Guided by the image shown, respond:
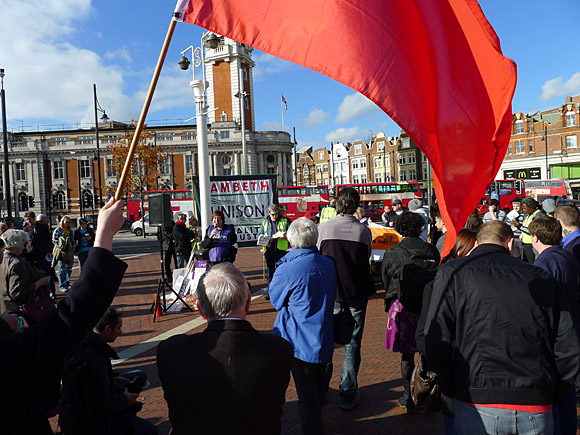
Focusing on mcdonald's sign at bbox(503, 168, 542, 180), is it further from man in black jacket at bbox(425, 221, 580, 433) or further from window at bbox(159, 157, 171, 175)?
man in black jacket at bbox(425, 221, 580, 433)

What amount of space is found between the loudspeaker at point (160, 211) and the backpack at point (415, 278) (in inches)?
223

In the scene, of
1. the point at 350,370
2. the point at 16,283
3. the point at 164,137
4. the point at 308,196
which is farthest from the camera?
the point at 164,137

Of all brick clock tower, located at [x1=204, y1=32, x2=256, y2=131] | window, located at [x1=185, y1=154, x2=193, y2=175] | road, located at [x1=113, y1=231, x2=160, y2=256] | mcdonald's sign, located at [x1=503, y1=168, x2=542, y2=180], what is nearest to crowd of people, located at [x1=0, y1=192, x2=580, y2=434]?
road, located at [x1=113, y1=231, x2=160, y2=256]

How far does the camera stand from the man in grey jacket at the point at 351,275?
4324 mm

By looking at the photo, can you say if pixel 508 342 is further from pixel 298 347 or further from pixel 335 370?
pixel 335 370

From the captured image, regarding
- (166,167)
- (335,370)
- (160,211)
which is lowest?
(335,370)

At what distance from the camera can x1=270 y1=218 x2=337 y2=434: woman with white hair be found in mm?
3494

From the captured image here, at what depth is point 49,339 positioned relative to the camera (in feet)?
5.24

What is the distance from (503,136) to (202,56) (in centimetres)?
911

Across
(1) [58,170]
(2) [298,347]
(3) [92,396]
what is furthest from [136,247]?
(1) [58,170]

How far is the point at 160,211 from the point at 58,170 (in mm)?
65691

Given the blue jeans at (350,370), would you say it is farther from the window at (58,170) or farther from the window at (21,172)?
the window at (21,172)

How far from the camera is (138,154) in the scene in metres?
46.1

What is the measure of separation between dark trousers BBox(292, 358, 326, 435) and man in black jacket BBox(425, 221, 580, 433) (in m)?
1.33
